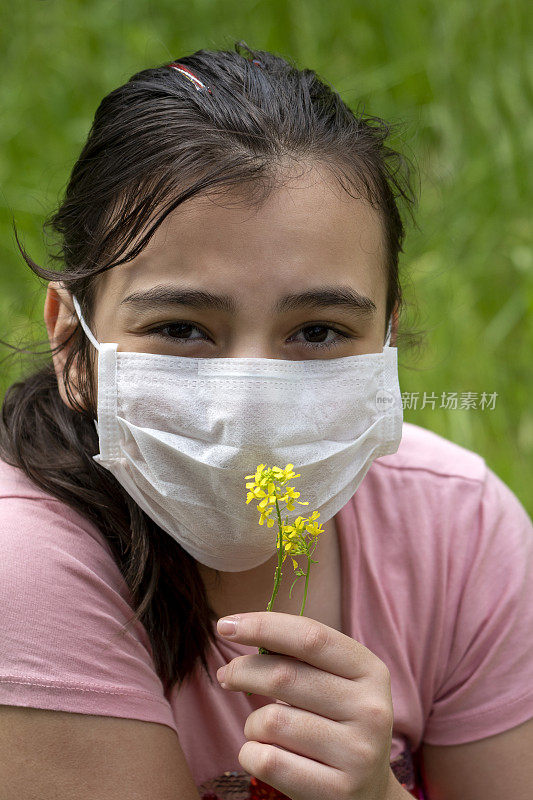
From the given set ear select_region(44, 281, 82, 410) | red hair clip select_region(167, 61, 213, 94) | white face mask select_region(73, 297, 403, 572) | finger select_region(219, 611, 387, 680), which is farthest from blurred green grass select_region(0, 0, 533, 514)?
finger select_region(219, 611, 387, 680)

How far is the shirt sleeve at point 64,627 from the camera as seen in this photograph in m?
1.49

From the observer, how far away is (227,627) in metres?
1.30

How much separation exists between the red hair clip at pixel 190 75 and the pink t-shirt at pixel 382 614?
764mm

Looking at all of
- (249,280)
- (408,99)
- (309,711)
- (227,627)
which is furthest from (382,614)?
(408,99)

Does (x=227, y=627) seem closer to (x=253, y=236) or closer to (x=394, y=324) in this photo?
(x=253, y=236)

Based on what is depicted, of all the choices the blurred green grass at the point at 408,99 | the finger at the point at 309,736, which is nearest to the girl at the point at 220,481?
the finger at the point at 309,736

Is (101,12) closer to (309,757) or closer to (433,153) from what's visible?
(433,153)

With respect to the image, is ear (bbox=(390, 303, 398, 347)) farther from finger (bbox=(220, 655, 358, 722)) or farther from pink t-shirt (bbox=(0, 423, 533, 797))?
finger (bbox=(220, 655, 358, 722))

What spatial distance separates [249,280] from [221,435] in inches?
9.8

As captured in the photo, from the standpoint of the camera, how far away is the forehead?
4.94 feet

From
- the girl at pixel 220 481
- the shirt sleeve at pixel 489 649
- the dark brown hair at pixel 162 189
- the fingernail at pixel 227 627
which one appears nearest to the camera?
the fingernail at pixel 227 627

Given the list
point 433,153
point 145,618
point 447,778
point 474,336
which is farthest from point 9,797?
point 433,153

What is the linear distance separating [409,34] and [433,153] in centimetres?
54

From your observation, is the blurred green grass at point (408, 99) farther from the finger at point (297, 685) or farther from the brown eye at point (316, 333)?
the finger at point (297, 685)
